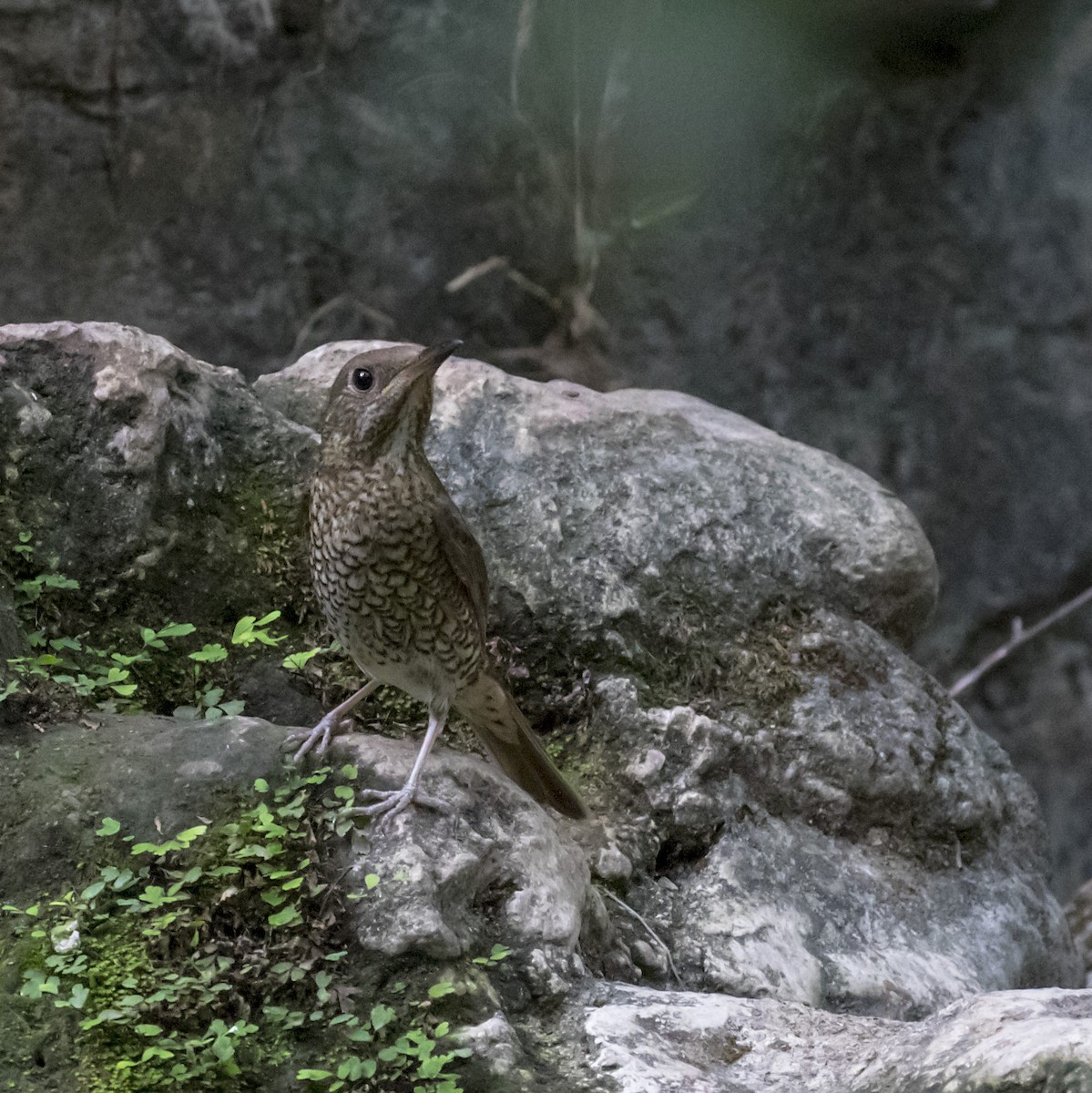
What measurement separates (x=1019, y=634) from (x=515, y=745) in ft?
13.9

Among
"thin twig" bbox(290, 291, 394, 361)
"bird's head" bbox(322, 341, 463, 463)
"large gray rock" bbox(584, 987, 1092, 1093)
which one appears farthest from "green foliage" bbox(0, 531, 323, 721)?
"thin twig" bbox(290, 291, 394, 361)

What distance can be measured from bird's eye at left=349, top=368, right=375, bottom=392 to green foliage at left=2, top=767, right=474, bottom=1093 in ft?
3.64

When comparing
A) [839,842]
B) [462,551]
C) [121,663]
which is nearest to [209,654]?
[121,663]

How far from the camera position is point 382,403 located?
345 cm

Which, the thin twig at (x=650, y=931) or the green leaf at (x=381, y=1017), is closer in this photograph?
the green leaf at (x=381, y=1017)

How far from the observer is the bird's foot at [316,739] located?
319 cm

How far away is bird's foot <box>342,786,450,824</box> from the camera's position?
309 centimetres

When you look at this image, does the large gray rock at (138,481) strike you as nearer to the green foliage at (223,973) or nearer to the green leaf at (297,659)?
the green leaf at (297,659)

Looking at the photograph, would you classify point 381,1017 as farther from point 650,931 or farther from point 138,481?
point 138,481

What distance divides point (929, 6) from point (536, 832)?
4.97 m

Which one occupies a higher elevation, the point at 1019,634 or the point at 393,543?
the point at 393,543

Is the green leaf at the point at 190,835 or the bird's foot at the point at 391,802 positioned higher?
the bird's foot at the point at 391,802

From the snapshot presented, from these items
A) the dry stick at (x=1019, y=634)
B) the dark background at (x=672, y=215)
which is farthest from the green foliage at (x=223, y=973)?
the dry stick at (x=1019, y=634)

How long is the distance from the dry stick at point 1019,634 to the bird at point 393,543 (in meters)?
4.23
